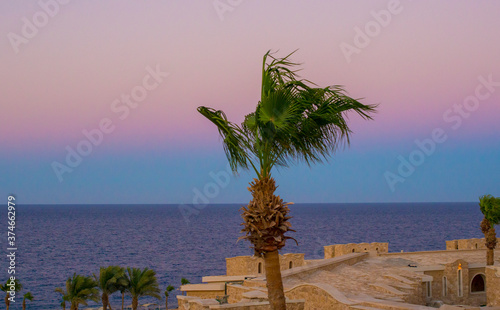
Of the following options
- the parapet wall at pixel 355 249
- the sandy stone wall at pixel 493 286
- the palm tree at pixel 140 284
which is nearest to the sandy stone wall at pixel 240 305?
the sandy stone wall at pixel 493 286

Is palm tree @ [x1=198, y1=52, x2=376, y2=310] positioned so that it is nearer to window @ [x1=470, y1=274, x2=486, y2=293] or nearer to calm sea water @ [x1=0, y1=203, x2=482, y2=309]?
window @ [x1=470, y1=274, x2=486, y2=293]

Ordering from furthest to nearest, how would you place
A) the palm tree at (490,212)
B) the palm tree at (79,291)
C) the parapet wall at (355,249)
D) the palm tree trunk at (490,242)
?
the parapet wall at (355,249)
the palm tree at (79,291)
the palm tree at (490,212)
the palm tree trunk at (490,242)

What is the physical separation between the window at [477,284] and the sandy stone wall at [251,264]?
1047 cm

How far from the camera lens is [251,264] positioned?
32625 mm

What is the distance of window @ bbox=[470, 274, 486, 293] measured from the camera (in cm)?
3312

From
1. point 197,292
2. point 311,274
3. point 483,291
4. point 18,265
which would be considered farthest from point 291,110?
point 18,265

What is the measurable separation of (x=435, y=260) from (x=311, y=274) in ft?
43.1

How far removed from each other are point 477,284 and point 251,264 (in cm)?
1419

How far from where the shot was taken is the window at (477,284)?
1304 inches

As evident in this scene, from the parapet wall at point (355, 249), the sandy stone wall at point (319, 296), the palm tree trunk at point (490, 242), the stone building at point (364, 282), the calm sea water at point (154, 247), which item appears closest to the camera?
the sandy stone wall at point (319, 296)

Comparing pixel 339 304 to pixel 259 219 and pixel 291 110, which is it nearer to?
pixel 259 219

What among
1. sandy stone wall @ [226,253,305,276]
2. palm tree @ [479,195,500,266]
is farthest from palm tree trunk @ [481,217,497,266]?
sandy stone wall @ [226,253,305,276]

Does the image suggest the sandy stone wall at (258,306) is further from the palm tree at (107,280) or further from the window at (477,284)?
the palm tree at (107,280)

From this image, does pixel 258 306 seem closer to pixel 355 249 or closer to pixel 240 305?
pixel 240 305
